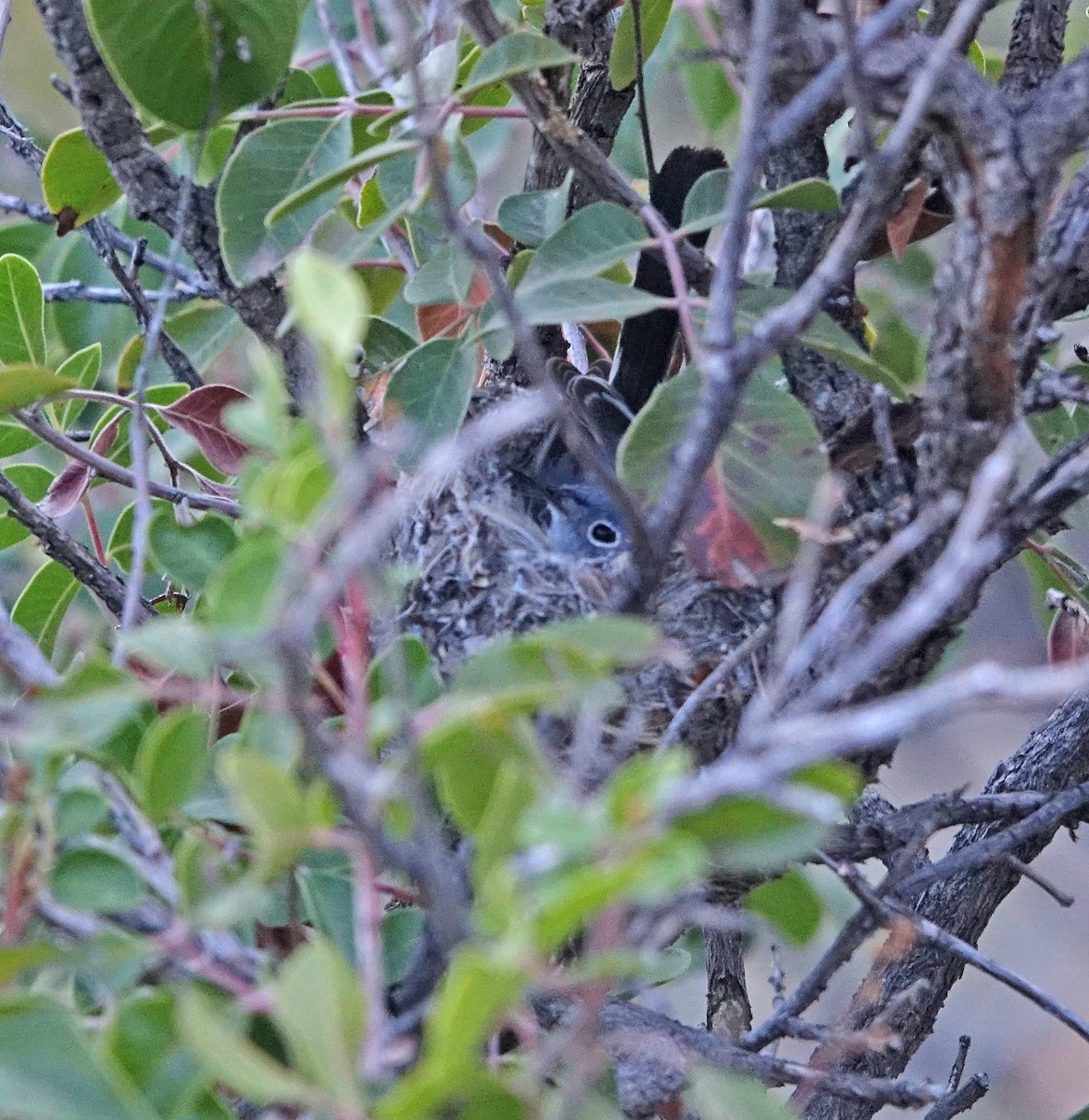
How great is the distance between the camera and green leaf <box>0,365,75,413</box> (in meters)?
1.27

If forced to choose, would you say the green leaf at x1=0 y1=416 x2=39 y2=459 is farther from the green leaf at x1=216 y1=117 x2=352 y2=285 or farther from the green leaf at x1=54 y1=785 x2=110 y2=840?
the green leaf at x1=54 y1=785 x2=110 y2=840

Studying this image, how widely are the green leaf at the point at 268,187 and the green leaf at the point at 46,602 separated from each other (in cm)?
51

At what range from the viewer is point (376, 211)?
162cm

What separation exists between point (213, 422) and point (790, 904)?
96 centimetres

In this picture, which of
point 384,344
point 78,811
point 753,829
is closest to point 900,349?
point 384,344

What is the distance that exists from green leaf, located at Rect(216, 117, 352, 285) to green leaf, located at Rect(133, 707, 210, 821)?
0.60 meters

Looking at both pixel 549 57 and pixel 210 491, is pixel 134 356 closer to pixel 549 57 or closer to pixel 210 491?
pixel 210 491

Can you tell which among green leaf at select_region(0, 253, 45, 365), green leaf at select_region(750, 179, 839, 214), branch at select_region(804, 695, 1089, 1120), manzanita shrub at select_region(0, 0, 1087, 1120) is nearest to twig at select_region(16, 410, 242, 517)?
manzanita shrub at select_region(0, 0, 1087, 1120)

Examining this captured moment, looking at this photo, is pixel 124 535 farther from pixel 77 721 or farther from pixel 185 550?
pixel 77 721

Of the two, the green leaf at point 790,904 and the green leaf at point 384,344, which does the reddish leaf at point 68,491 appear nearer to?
the green leaf at point 384,344

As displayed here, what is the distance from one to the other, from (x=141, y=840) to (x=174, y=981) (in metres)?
0.09

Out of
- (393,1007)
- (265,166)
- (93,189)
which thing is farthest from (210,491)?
(393,1007)

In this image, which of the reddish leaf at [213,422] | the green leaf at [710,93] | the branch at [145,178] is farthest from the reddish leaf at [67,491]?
the green leaf at [710,93]

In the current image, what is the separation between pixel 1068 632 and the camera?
5.44ft
